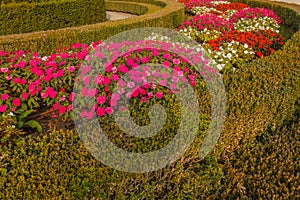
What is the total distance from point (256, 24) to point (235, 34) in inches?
115

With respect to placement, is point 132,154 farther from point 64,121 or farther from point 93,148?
point 64,121

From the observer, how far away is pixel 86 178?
108 inches

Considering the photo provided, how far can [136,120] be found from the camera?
3.26 metres

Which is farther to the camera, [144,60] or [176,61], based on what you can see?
[176,61]

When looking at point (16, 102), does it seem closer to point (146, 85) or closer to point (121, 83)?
point (121, 83)

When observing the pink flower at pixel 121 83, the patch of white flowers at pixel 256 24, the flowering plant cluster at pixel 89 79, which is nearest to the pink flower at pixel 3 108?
the flowering plant cluster at pixel 89 79

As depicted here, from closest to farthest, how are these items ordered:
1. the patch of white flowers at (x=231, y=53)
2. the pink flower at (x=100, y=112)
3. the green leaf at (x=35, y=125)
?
1. the pink flower at (x=100, y=112)
2. the green leaf at (x=35, y=125)
3. the patch of white flowers at (x=231, y=53)

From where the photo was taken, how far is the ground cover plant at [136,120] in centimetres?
271

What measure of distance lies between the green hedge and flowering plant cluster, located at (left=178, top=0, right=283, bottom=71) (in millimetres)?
3899

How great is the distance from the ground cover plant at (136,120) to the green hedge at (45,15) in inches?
222

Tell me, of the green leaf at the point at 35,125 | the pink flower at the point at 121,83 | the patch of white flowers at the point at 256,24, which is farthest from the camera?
the patch of white flowers at the point at 256,24

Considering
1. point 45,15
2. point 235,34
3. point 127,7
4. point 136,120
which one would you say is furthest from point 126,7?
point 136,120

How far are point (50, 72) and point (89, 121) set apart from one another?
1206 mm

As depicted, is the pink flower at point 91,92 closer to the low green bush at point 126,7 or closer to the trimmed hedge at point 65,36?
the trimmed hedge at point 65,36
